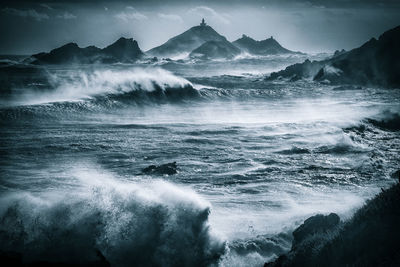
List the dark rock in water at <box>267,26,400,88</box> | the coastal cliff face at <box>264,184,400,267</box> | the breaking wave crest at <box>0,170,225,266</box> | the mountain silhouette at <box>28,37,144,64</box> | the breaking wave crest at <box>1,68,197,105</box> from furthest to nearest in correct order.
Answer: the mountain silhouette at <box>28,37,144,64</box>, the dark rock in water at <box>267,26,400,88</box>, the breaking wave crest at <box>1,68,197,105</box>, the breaking wave crest at <box>0,170,225,266</box>, the coastal cliff face at <box>264,184,400,267</box>

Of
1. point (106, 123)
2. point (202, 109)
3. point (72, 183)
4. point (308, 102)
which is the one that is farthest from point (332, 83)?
point (72, 183)

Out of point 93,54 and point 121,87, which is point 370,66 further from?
point 93,54

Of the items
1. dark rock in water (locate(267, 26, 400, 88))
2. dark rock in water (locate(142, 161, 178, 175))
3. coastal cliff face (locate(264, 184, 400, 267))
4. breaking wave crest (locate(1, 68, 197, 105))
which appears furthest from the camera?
dark rock in water (locate(267, 26, 400, 88))

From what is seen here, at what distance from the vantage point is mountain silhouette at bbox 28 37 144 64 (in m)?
122

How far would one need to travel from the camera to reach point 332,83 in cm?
5906

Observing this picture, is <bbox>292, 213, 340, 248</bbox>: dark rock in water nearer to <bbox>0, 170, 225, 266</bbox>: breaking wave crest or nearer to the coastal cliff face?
the coastal cliff face

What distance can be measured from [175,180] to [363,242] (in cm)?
717

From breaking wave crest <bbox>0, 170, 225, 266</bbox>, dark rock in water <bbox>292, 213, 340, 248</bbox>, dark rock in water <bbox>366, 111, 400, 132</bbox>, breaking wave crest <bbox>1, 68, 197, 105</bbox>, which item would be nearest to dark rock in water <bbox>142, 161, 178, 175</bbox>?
breaking wave crest <bbox>0, 170, 225, 266</bbox>

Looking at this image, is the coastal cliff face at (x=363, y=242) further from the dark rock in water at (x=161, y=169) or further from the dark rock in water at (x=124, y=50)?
the dark rock in water at (x=124, y=50)

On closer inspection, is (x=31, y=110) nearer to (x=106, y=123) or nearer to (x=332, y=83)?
(x=106, y=123)

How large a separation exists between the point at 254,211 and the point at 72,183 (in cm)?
523

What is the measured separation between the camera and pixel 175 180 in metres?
11.5

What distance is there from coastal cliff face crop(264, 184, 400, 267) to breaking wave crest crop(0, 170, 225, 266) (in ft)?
6.03

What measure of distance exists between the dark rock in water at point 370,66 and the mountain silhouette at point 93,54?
273 ft
